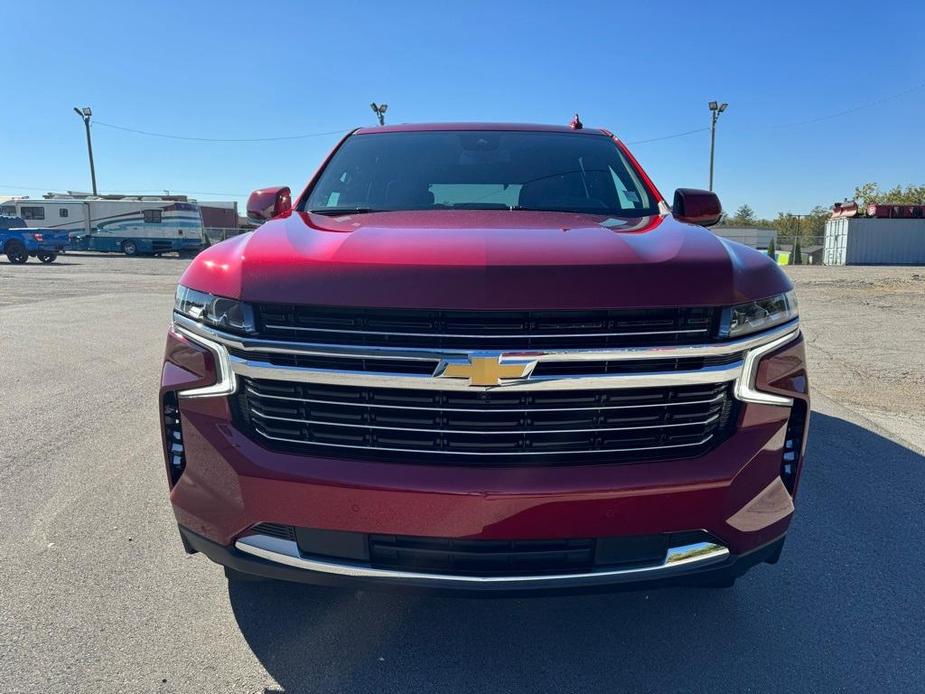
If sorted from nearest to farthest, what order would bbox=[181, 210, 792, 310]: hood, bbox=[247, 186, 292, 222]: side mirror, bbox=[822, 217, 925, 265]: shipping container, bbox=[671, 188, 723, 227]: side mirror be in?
1. bbox=[181, 210, 792, 310]: hood
2. bbox=[671, 188, 723, 227]: side mirror
3. bbox=[247, 186, 292, 222]: side mirror
4. bbox=[822, 217, 925, 265]: shipping container

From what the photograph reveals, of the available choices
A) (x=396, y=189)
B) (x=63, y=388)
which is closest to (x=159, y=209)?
(x=63, y=388)

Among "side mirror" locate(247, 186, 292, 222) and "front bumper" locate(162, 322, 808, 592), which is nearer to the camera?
"front bumper" locate(162, 322, 808, 592)

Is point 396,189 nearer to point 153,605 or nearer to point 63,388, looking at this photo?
point 153,605

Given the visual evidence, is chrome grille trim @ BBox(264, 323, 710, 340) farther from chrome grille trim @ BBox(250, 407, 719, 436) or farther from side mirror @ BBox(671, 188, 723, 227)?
side mirror @ BBox(671, 188, 723, 227)

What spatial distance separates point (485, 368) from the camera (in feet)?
6.01

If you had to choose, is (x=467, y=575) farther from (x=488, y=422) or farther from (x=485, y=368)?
(x=485, y=368)

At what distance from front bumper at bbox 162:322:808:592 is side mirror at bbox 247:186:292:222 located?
51.3 inches

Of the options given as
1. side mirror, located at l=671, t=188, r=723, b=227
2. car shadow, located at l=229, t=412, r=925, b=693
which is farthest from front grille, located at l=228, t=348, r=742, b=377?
side mirror, located at l=671, t=188, r=723, b=227

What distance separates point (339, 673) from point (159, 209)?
3711cm

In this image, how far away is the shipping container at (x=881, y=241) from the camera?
123 ft

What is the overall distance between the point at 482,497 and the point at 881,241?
4320 centimetres

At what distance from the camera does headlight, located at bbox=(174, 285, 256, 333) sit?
195 centimetres

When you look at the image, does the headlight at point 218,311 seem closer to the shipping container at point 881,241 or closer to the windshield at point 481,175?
the windshield at point 481,175

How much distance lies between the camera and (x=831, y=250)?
4006cm
